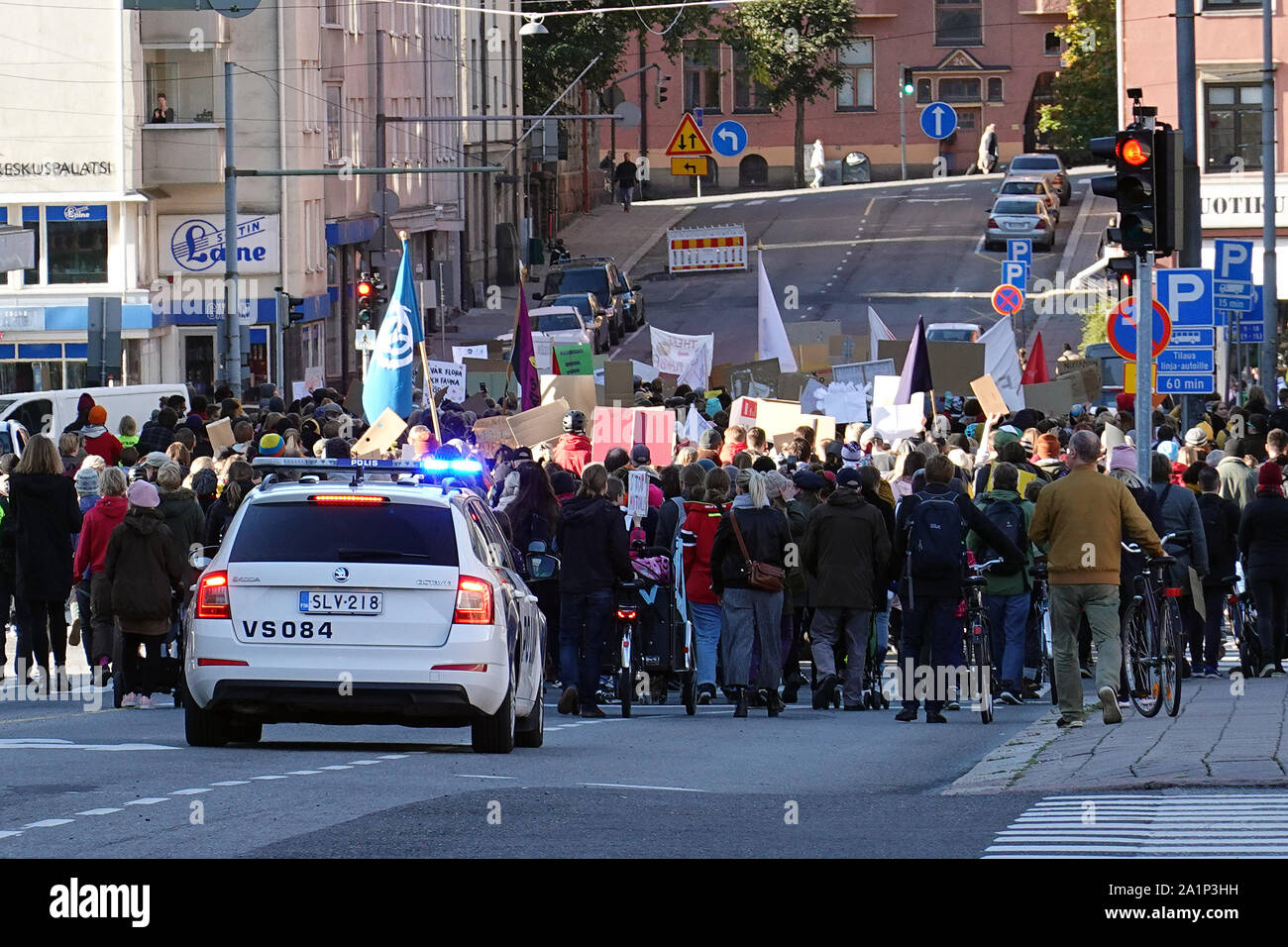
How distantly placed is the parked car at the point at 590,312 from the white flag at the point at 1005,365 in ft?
86.0

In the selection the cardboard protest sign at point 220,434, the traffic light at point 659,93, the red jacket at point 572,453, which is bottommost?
the red jacket at point 572,453

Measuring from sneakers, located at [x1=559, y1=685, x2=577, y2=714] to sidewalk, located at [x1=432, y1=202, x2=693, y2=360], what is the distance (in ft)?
145

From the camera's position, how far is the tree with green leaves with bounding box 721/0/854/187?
94000mm

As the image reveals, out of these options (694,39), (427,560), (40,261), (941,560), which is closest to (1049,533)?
(941,560)

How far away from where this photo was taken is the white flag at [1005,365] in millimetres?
33156

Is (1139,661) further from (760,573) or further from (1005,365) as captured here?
(1005,365)

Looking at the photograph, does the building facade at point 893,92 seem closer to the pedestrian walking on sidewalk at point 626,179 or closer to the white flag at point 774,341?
the pedestrian walking on sidewalk at point 626,179

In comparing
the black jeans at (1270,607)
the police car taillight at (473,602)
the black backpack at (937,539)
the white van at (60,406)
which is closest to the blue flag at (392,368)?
the white van at (60,406)

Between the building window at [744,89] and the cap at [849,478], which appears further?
the building window at [744,89]

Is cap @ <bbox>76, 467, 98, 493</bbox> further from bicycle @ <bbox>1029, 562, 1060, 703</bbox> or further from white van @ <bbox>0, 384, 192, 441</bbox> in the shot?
white van @ <bbox>0, 384, 192, 441</bbox>

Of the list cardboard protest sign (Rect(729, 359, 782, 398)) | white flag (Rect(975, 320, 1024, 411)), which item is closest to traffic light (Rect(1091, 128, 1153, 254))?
white flag (Rect(975, 320, 1024, 411))

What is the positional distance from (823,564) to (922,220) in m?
66.8

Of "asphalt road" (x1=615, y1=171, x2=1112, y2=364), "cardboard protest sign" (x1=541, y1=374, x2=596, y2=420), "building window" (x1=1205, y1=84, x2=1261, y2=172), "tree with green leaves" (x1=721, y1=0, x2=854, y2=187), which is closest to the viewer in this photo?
"cardboard protest sign" (x1=541, y1=374, x2=596, y2=420)

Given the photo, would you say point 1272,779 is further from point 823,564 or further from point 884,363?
point 884,363
